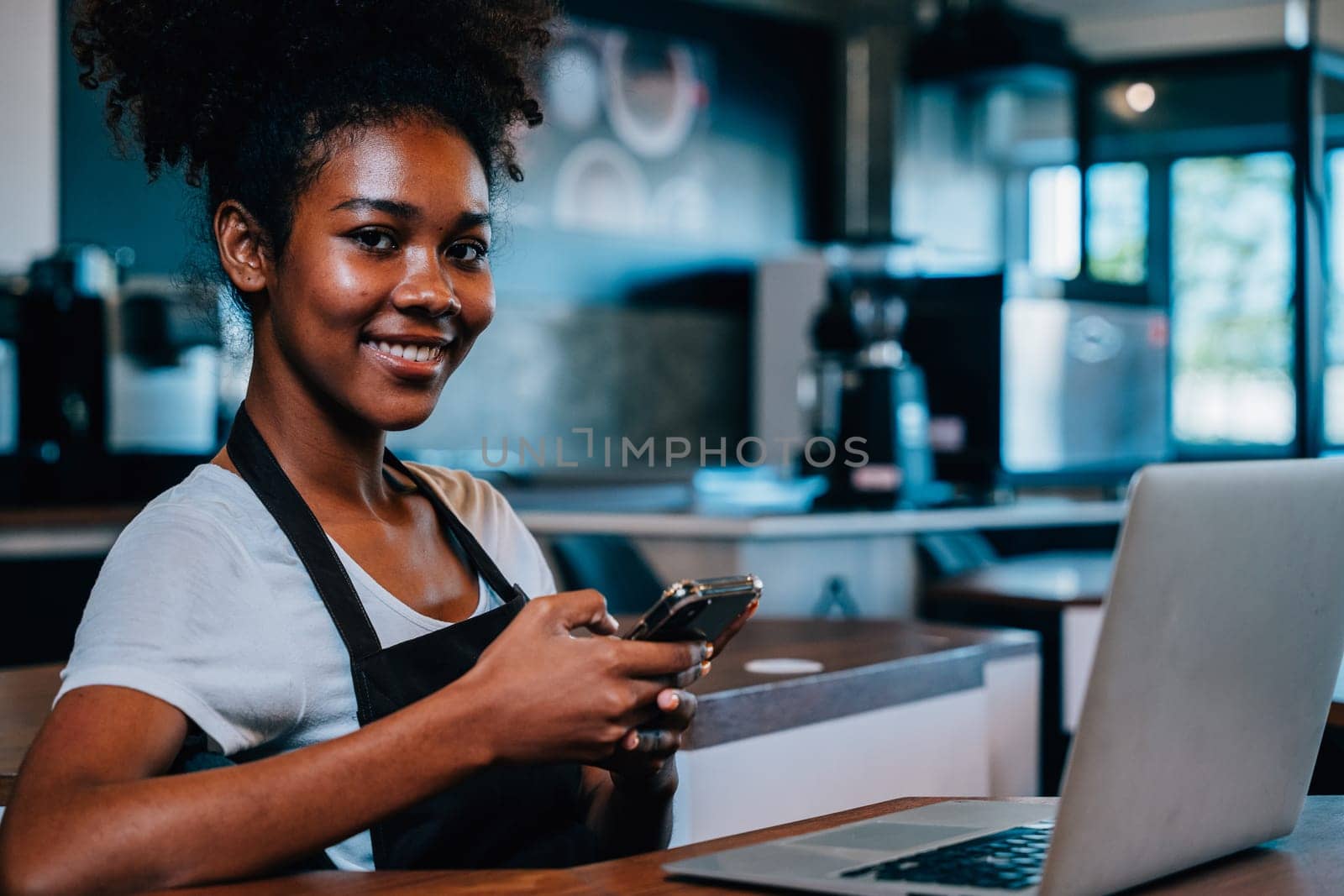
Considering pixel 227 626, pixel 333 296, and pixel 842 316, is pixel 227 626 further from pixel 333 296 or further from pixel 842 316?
pixel 842 316

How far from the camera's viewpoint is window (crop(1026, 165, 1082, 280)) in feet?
25.3

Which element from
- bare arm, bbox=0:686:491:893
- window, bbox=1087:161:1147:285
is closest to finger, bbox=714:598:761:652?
bare arm, bbox=0:686:491:893

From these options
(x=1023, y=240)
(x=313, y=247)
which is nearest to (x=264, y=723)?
(x=313, y=247)

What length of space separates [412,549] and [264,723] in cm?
25

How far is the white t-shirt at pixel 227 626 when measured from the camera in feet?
3.15

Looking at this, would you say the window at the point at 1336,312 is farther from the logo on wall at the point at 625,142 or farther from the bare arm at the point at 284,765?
the bare arm at the point at 284,765

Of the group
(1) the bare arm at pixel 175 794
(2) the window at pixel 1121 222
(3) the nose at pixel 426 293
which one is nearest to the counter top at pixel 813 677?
(1) the bare arm at pixel 175 794

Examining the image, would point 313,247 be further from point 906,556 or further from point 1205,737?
point 906,556

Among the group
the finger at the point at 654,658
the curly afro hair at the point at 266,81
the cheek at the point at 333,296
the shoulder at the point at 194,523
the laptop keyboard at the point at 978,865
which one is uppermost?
the curly afro hair at the point at 266,81

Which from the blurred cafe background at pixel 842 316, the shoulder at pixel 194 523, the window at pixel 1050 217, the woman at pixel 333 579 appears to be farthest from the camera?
the window at pixel 1050 217

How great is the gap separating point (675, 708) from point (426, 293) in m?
0.38

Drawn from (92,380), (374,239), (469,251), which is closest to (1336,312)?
(92,380)

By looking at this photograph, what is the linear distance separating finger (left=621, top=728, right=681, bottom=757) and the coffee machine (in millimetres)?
2788

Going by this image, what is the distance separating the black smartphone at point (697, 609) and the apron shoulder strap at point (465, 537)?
29 cm
